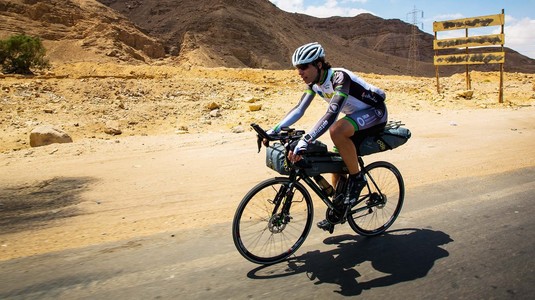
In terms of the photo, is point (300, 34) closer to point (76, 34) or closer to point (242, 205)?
point (76, 34)

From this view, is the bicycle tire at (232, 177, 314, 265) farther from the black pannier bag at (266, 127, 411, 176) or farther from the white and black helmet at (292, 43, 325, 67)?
the white and black helmet at (292, 43, 325, 67)

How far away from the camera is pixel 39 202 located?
6.20 m

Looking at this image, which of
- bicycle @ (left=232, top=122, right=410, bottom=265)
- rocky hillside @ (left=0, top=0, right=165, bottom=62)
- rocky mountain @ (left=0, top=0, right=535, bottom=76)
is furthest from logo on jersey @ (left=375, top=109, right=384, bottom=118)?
rocky mountain @ (left=0, top=0, right=535, bottom=76)

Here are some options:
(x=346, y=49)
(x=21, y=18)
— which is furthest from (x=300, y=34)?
(x=21, y=18)

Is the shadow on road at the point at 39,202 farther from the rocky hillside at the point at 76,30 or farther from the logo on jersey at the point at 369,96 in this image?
the rocky hillside at the point at 76,30

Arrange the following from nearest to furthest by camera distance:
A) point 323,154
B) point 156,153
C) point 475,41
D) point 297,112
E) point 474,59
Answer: point 323,154
point 297,112
point 156,153
point 475,41
point 474,59

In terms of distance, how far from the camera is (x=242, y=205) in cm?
382

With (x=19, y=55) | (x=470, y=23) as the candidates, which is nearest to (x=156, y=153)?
(x=470, y=23)

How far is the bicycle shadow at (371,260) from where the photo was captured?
12.2ft

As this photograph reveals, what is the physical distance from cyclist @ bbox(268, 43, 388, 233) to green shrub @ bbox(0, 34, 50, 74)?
2665 centimetres

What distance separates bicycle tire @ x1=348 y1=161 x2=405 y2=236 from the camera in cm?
464

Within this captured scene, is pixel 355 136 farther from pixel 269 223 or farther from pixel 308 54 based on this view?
pixel 269 223

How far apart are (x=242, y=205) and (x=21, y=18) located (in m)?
39.2

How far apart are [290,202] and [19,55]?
27.1 meters
